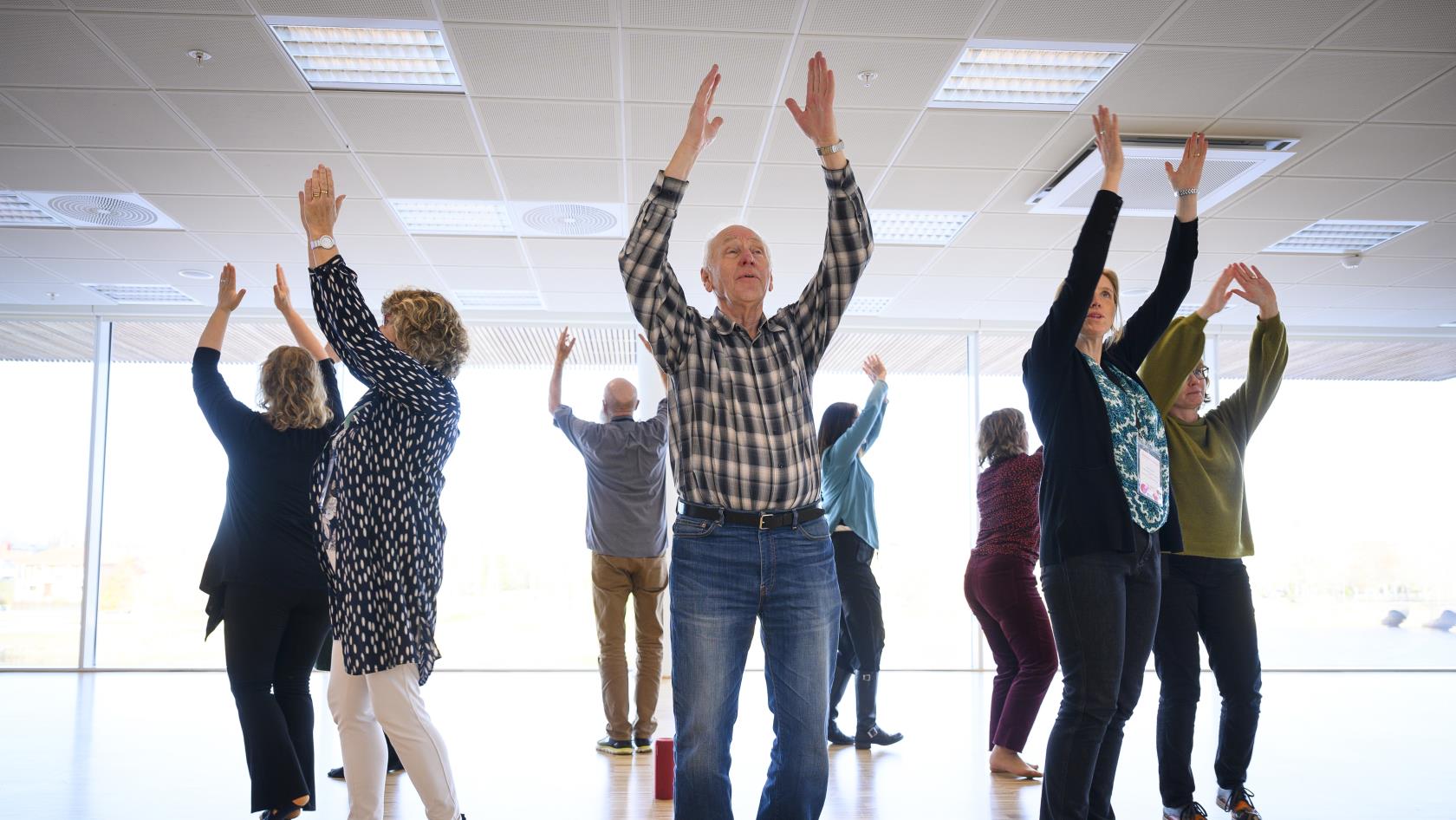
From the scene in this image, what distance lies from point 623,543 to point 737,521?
8.74ft

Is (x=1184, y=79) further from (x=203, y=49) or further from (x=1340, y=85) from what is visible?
(x=203, y=49)

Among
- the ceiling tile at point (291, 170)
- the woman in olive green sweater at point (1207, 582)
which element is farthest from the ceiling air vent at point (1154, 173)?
the ceiling tile at point (291, 170)

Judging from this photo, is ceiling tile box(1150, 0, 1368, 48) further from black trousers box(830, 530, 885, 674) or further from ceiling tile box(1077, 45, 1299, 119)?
black trousers box(830, 530, 885, 674)

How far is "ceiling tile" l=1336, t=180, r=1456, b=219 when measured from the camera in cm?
519

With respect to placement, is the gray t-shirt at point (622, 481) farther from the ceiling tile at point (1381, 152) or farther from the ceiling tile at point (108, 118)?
the ceiling tile at point (1381, 152)

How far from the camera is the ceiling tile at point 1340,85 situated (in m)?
3.82

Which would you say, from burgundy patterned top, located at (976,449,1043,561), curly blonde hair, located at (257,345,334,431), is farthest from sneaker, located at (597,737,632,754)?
curly blonde hair, located at (257,345,334,431)

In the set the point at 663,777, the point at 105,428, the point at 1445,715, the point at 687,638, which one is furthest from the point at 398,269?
the point at 1445,715

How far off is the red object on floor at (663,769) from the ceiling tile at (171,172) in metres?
3.40

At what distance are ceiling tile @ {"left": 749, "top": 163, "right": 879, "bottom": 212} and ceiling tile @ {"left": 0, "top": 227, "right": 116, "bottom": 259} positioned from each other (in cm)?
403

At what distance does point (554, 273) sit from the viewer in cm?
691

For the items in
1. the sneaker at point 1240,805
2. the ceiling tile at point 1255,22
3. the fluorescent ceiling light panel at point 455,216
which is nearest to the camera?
the sneaker at point 1240,805

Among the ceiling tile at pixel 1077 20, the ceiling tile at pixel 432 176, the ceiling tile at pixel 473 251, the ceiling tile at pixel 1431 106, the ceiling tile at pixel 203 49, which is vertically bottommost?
the ceiling tile at pixel 473 251

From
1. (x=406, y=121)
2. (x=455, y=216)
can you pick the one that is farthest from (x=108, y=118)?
(x=455, y=216)
